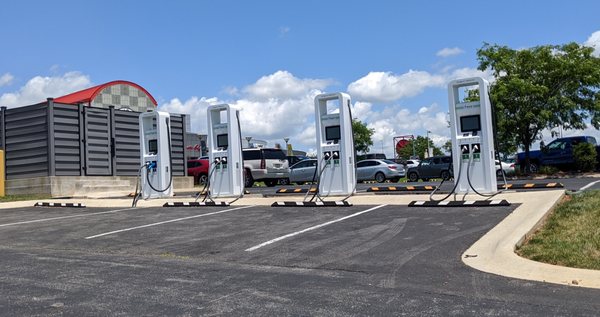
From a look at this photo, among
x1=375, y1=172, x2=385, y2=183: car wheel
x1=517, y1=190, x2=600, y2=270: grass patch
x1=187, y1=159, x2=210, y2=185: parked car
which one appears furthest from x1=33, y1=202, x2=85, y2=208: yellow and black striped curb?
x1=375, y1=172, x2=385, y2=183: car wheel

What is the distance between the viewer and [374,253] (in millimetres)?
7824

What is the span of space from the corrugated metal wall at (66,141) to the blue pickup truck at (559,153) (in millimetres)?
19738

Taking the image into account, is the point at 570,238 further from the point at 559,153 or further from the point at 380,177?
the point at 559,153

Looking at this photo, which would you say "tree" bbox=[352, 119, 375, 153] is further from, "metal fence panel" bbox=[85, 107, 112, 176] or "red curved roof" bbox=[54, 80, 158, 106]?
"metal fence panel" bbox=[85, 107, 112, 176]

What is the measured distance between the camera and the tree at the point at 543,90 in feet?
87.4

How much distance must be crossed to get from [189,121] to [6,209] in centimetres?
3774

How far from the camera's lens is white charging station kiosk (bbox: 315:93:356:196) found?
15.2 meters

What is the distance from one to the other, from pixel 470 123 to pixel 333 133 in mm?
3616

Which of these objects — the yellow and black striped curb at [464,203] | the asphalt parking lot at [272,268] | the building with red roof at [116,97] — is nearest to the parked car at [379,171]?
the asphalt parking lot at [272,268]

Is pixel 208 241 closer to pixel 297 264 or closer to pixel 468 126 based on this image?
pixel 297 264

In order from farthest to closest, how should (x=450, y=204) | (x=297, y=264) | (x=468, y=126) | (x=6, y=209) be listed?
(x=6, y=209) → (x=468, y=126) → (x=450, y=204) → (x=297, y=264)

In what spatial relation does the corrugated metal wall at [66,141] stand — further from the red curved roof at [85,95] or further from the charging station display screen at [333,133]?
the charging station display screen at [333,133]

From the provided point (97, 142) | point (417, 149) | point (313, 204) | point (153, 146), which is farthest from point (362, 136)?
point (313, 204)

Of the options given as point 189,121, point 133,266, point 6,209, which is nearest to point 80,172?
point 6,209
